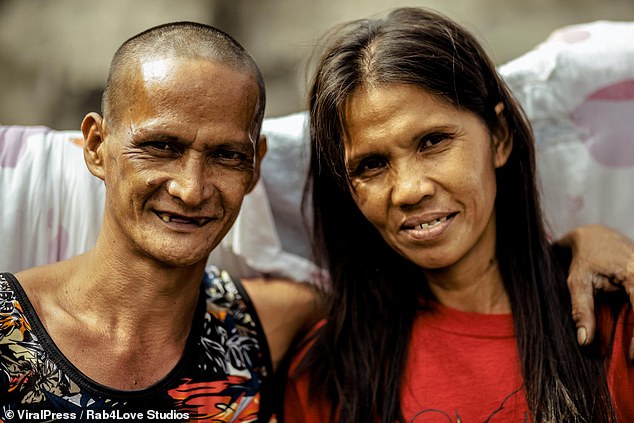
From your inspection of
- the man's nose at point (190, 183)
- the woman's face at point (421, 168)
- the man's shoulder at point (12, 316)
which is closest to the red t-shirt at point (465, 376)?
the woman's face at point (421, 168)

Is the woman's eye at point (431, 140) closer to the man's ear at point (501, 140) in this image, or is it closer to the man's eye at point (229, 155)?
the man's ear at point (501, 140)

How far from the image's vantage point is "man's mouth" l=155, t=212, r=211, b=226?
1866 mm

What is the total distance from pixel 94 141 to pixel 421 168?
0.77m

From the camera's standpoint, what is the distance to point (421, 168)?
6.31ft

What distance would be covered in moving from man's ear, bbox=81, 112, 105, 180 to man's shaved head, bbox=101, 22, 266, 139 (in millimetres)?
32

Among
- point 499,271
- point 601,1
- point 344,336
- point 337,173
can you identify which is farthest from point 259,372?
point 601,1

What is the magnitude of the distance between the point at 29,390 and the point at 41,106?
5.82 feet

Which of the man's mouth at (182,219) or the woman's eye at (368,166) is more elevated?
the woman's eye at (368,166)

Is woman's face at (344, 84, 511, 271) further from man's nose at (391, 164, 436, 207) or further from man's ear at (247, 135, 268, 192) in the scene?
man's ear at (247, 135, 268, 192)

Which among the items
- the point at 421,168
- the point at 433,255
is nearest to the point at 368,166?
the point at 421,168

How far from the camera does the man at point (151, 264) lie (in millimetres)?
1827

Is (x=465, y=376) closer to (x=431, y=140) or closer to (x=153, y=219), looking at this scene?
(x=431, y=140)

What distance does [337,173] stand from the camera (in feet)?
6.83

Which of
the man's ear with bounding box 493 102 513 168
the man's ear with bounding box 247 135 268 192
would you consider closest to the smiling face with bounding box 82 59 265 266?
the man's ear with bounding box 247 135 268 192
